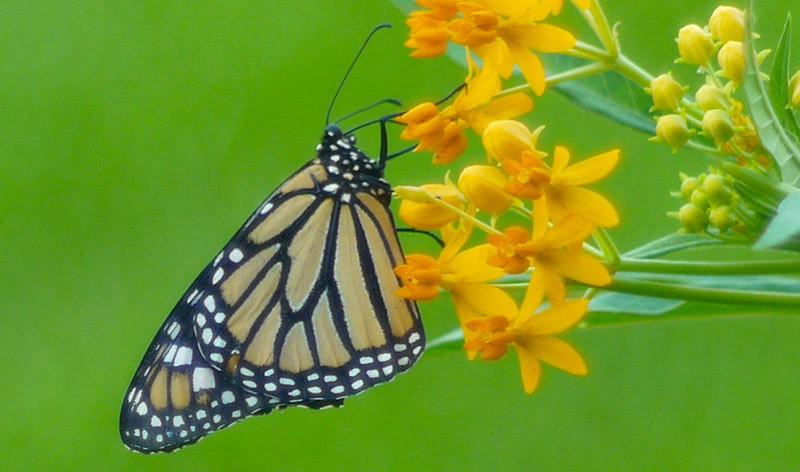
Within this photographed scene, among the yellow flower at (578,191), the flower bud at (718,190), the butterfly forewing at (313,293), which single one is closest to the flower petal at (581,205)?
the yellow flower at (578,191)

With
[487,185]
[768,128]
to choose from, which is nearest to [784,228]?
[768,128]

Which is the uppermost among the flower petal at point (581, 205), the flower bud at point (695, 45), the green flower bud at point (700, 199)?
the flower bud at point (695, 45)

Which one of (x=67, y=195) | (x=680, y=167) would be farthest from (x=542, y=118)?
(x=67, y=195)

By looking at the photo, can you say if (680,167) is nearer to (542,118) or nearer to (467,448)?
(542,118)

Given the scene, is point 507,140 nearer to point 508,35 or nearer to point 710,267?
point 508,35

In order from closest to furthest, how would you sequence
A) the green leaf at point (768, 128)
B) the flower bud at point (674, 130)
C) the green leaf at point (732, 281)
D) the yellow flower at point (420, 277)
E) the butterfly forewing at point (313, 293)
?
1. the green leaf at point (768, 128)
2. the flower bud at point (674, 130)
3. the green leaf at point (732, 281)
4. the yellow flower at point (420, 277)
5. the butterfly forewing at point (313, 293)

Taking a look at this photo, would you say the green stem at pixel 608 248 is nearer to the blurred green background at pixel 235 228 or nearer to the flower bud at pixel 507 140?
the flower bud at pixel 507 140

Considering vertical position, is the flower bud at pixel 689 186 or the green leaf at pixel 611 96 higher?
the green leaf at pixel 611 96

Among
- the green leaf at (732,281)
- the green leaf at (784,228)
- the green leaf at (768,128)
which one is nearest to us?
the green leaf at (784,228)
